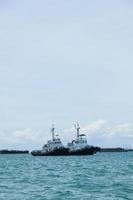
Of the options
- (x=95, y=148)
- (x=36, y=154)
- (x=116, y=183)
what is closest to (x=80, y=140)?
(x=95, y=148)

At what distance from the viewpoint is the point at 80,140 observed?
170m

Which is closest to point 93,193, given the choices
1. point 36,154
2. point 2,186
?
point 2,186

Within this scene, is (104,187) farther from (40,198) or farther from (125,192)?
(40,198)

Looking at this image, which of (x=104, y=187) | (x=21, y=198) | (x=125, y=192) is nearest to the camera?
(x=21, y=198)

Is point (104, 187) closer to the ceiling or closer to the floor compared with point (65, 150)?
closer to the floor

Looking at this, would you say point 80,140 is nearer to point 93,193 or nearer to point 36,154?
point 36,154

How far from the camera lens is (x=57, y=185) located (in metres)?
41.8

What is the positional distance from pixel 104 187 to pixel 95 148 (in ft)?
428

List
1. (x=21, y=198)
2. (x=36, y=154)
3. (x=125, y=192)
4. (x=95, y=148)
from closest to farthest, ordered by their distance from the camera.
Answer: (x=21, y=198)
(x=125, y=192)
(x=95, y=148)
(x=36, y=154)

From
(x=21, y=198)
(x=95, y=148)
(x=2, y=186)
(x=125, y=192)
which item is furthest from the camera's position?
(x=95, y=148)

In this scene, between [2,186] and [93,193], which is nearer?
[93,193]

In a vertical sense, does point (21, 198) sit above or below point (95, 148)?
below

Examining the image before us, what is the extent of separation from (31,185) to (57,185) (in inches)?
88.2

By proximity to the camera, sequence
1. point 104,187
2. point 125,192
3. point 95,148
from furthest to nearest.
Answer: point 95,148 < point 104,187 < point 125,192
